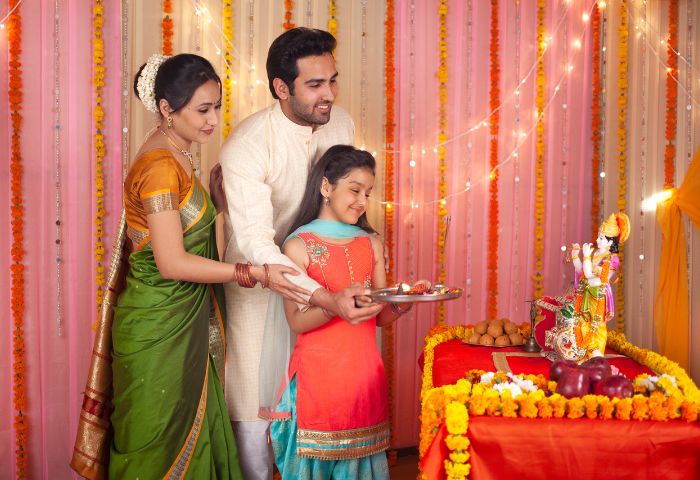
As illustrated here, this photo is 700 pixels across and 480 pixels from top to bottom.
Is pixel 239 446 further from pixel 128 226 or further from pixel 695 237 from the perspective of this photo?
pixel 695 237

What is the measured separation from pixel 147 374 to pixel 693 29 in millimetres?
2827

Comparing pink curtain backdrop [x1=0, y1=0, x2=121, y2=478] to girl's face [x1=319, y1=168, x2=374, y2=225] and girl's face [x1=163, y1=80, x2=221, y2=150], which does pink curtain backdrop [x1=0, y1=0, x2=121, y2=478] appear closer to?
girl's face [x1=163, y1=80, x2=221, y2=150]

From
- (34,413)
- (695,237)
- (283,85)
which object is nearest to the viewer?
(283,85)

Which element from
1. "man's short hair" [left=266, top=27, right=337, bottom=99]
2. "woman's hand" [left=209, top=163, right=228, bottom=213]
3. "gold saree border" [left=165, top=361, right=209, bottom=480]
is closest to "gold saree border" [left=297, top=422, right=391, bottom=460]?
"gold saree border" [left=165, top=361, right=209, bottom=480]

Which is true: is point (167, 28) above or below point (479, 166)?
above

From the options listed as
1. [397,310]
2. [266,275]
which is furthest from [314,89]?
[397,310]

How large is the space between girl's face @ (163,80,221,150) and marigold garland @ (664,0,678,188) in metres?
2.12

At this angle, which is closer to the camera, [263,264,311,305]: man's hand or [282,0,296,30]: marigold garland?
[263,264,311,305]: man's hand

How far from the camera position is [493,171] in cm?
405

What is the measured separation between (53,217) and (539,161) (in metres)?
2.67

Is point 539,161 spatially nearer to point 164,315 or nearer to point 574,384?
point 574,384

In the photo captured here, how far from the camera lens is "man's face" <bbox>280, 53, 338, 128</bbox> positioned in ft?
8.63

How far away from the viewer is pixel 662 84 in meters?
3.38

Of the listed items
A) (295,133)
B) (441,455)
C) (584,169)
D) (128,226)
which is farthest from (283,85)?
Result: (584,169)
